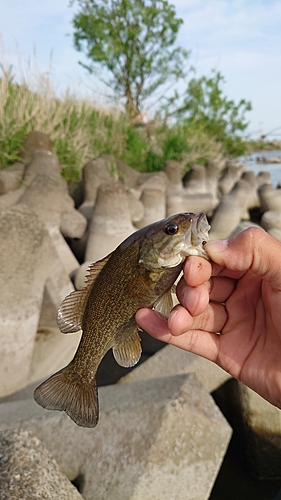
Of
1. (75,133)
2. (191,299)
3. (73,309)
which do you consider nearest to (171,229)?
(191,299)

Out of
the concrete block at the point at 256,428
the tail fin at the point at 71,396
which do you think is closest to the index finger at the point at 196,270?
the tail fin at the point at 71,396

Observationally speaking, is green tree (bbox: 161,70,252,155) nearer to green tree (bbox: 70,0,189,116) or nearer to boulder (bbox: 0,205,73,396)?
green tree (bbox: 70,0,189,116)

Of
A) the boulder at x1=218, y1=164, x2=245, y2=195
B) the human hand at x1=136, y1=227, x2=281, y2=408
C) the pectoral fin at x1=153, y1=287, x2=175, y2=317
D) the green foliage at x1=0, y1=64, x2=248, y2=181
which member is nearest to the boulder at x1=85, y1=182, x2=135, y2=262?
the green foliage at x1=0, y1=64, x2=248, y2=181

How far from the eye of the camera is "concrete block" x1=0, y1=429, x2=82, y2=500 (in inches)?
85.3

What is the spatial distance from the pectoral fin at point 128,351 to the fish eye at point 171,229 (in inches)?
23.5

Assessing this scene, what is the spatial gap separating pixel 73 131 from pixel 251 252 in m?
7.88

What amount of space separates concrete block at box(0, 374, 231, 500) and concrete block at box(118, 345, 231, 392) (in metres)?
0.60

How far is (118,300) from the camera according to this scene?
78.3 inches

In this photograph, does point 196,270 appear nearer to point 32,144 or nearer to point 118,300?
point 118,300

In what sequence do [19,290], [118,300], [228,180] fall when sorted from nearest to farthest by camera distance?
[118,300] → [19,290] → [228,180]

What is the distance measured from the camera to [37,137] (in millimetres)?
7012

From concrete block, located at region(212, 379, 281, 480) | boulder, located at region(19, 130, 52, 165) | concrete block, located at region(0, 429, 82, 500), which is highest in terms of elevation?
boulder, located at region(19, 130, 52, 165)

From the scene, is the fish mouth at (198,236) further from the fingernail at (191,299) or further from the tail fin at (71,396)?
the tail fin at (71,396)

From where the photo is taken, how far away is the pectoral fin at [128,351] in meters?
2.12
